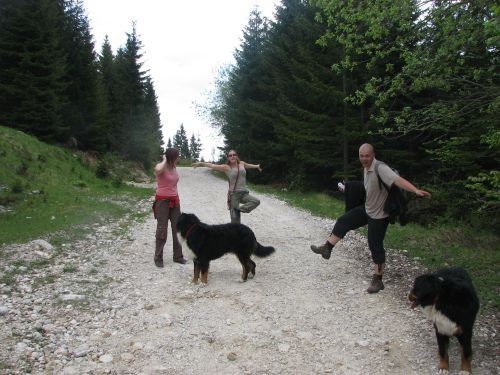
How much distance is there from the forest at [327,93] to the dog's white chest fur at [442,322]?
8.67ft

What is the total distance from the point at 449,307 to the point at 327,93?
16.2m

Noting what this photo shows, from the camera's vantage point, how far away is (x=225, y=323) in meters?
5.34

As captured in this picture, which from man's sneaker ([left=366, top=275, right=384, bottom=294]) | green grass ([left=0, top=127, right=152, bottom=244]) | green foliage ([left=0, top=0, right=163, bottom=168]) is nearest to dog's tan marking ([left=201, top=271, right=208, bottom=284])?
man's sneaker ([left=366, top=275, right=384, bottom=294])

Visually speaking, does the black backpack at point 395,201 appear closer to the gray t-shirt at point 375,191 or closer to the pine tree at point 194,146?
the gray t-shirt at point 375,191

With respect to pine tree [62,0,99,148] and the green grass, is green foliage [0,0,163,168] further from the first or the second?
the green grass

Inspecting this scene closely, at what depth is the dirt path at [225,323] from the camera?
440 cm

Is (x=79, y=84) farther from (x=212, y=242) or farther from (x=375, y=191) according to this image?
(x=375, y=191)

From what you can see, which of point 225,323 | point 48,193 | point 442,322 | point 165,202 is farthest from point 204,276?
point 48,193

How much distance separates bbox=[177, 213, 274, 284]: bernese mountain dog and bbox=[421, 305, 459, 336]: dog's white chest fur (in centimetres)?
341

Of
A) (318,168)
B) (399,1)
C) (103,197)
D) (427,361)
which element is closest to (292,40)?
(318,168)

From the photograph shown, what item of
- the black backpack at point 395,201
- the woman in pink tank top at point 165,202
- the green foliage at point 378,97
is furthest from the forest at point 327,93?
the woman in pink tank top at point 165,202

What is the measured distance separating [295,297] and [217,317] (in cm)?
140

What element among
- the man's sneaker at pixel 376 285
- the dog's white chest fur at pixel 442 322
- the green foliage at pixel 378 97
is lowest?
the man's sneaker at pixel 376 285


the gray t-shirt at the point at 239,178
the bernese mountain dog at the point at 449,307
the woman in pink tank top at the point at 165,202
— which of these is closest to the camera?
the bernese mountain dog at the point at 449,307
